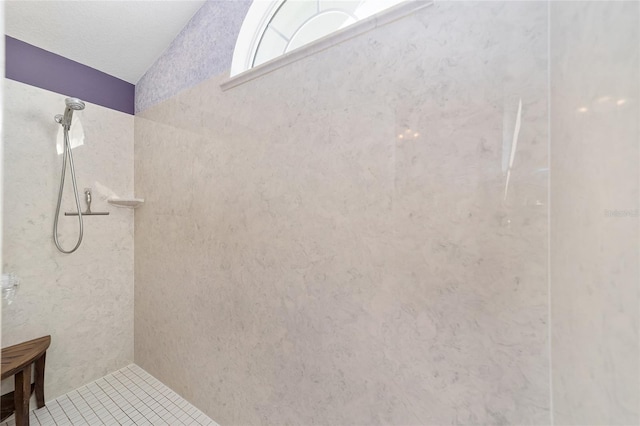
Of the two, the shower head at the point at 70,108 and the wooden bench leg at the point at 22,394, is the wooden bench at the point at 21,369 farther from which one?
the shower head at the point at 70,108

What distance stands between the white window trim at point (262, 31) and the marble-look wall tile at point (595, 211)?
1.42 feet

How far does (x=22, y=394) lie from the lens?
1.27m

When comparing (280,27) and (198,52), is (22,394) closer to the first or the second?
(198,52)

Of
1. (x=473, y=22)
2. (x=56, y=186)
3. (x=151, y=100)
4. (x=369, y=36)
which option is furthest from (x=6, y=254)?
(x=473, y=22)

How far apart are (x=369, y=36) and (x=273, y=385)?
153 centimetres

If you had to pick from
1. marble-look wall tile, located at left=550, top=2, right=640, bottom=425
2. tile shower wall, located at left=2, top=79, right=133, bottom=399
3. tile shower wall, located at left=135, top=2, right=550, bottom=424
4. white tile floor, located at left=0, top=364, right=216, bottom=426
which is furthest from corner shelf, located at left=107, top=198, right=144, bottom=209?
marble-look wall tile, located at left=550, top=2, right=640, bottom=425

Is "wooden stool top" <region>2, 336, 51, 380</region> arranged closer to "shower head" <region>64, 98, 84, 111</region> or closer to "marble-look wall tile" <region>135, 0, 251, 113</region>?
"shower head" <region>64, 98, 84, 111</region>

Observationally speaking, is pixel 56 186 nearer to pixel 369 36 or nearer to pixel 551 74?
pixel 369 36

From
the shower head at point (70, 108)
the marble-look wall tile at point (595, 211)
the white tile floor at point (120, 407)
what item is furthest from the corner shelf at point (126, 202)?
the marble-look wall tile at point (595, 211)

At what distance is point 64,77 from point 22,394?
1824mm

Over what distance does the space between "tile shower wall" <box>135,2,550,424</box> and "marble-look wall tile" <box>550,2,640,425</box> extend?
0.16 feet

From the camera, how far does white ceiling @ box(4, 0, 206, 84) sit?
1.34 metres

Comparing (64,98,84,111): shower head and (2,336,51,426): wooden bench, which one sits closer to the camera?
(2,336,51,426): wooden bench

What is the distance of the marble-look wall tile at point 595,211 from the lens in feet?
1.41
